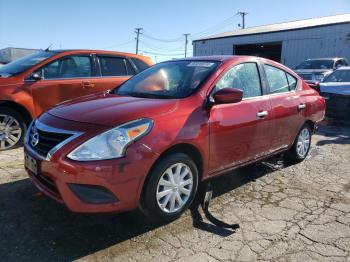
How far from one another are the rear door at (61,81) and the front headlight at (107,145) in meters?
3.55

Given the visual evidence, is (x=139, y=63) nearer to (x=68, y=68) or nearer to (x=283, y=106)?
(x=68, y=68)

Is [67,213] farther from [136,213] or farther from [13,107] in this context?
[13,107]

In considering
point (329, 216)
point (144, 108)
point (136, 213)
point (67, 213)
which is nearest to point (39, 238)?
point (67, 213)

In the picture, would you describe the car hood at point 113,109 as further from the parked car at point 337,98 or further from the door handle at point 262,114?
the parked car at point 337,98

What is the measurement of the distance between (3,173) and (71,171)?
2.31 m

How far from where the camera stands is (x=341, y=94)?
28.8ft

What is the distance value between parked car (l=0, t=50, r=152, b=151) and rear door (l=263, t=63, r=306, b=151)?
10.6 feet

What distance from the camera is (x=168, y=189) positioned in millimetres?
3412

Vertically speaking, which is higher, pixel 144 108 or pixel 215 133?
pixel 144 108

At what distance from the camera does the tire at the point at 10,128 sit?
230 inches

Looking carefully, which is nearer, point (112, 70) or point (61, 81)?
point (61, 81)

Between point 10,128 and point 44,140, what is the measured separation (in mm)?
3025

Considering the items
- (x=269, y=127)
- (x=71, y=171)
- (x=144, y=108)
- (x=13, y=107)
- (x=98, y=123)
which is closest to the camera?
(x=71, y=171)

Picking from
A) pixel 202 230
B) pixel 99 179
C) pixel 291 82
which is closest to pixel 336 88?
pixel 291 82
